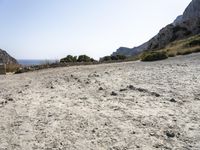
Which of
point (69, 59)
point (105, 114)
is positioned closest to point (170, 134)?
point (105, 114)

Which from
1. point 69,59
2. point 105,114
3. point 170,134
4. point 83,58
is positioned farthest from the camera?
point 83,58

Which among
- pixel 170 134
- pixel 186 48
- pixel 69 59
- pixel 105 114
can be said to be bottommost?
pixel 170 134

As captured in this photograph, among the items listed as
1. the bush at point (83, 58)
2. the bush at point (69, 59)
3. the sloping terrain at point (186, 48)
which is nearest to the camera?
Answer: the sloping terrain at point (186, 48)

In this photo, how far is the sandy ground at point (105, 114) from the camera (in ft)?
30.3

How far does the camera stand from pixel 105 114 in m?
11.7

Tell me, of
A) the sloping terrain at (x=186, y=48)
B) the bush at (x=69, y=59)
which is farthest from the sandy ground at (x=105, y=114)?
the bush at (x=69, y=59)

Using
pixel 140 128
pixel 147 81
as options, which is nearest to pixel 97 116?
pixel 140 128

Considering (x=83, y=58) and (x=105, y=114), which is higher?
(x=83, y=58)

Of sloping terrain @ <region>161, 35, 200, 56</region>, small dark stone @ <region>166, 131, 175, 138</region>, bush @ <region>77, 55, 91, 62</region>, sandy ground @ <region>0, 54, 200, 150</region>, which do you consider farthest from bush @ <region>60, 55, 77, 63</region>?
small dark stone @ <region>166, 131, 175, 138</region>

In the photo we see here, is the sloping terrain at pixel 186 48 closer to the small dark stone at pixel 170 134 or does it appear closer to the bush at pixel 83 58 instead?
the bush at pixel 83 58

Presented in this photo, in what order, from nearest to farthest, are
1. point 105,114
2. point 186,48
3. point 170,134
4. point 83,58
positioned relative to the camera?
point 170,134 < point 105,114 < point 186,48 < point 83,58

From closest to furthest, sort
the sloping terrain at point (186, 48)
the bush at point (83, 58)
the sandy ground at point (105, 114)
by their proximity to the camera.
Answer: the sandy ground at point (105, 114) < the sloping terrain at point (186, 48) < the bush at point (83, 58)

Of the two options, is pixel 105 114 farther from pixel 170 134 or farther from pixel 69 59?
pixel 69 59

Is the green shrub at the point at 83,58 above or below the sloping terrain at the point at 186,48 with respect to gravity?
below
